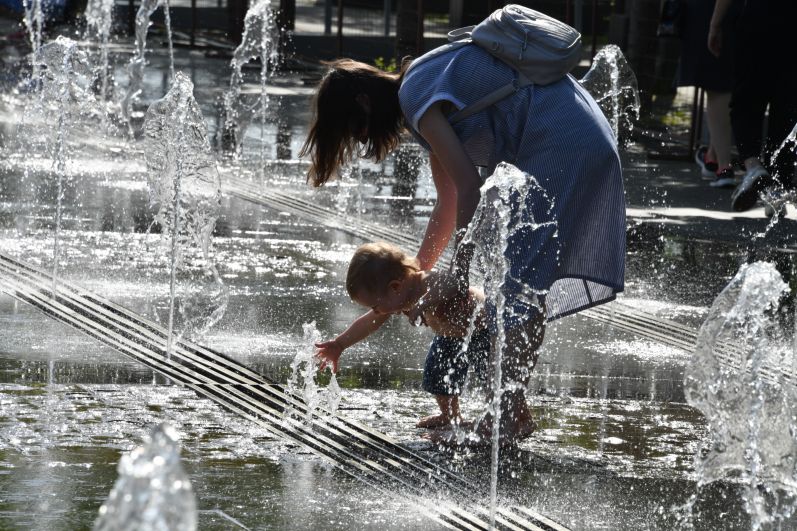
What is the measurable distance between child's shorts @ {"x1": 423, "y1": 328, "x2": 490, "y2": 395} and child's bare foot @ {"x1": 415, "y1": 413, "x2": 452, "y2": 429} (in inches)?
5.1

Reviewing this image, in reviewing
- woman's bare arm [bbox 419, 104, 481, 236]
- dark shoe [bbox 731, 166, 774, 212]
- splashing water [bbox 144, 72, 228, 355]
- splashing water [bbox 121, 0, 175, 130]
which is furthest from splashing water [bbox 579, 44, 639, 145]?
woman's bare arm [bbox 419, 104, 481, 236]

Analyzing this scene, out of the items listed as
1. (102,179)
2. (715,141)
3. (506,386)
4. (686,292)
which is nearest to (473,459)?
(506,386)

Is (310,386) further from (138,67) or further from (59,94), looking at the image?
(138,67)

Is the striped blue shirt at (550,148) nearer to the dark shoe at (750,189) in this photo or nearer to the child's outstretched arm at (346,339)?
the child's outstretched arm at (346,339)

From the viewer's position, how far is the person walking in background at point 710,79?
1054 centimetres

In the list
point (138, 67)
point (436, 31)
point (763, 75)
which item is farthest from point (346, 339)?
point (436, 31)

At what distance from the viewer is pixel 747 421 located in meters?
4.33

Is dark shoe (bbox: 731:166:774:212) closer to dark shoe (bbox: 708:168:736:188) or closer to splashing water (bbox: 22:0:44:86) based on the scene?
dark shoe (bbox: 708:168:736:188)

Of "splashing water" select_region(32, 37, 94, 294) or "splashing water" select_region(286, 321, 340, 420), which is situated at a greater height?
"splashing water" select_region(32, 37, 94, 294)

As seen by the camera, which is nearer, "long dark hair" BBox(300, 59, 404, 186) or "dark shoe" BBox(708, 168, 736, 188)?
"long dark hair" BBox(300, 59, 404, 186)

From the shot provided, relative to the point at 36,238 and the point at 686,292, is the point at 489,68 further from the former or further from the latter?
the point at 36,238

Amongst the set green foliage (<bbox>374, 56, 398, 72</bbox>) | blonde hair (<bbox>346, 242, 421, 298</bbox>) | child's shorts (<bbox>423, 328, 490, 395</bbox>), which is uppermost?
green foliage (<bbox>374, 56, 398, 72</bbox>)

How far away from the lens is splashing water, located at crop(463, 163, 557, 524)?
4.38 m

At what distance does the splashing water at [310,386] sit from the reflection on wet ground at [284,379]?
0.05 meters
